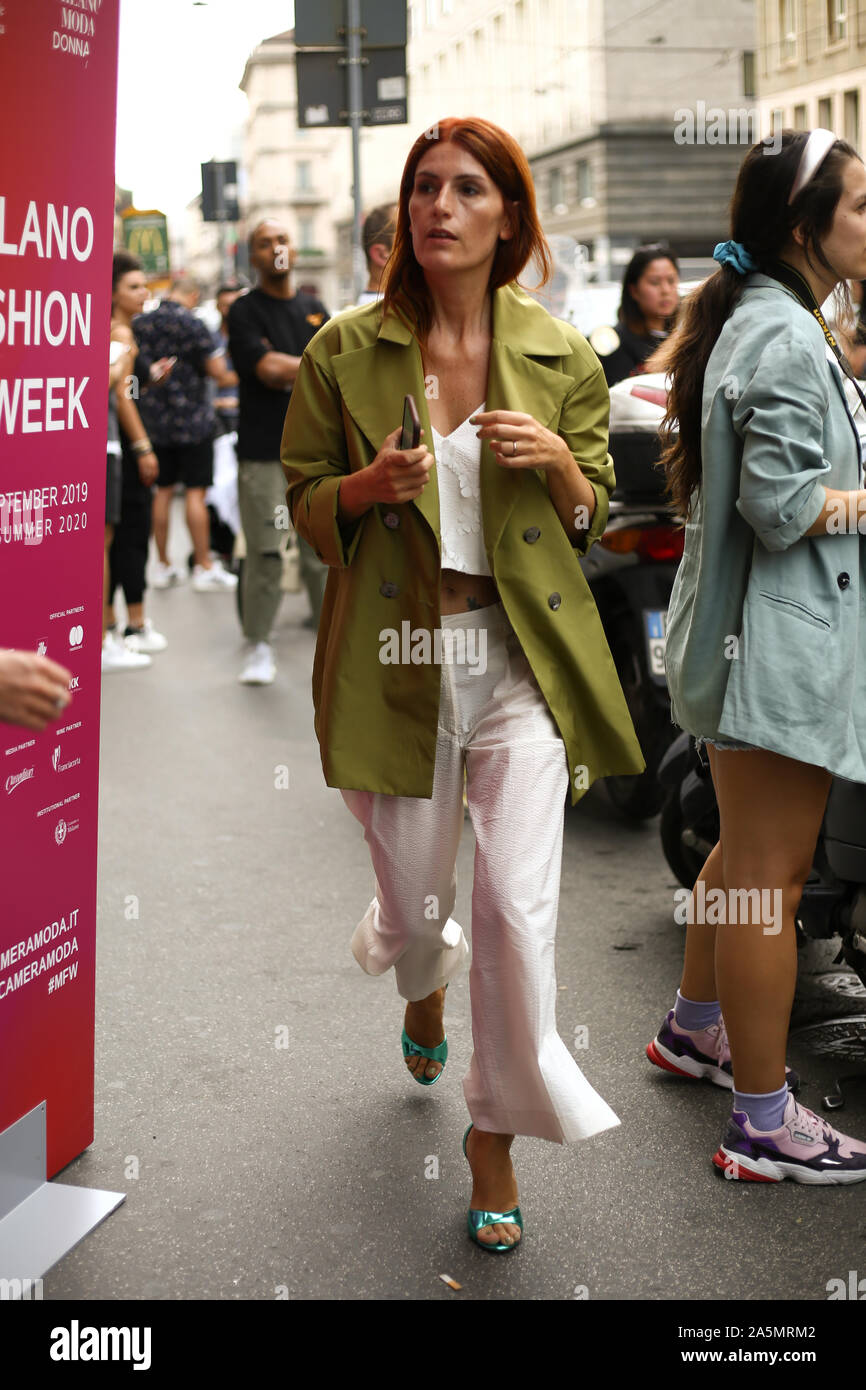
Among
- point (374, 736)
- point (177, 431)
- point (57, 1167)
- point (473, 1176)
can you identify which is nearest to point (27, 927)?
point (57, 1167)

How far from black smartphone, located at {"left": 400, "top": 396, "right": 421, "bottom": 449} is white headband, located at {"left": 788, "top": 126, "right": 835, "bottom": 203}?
3.03ft

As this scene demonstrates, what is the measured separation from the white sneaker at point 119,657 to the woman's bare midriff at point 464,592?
665 cm

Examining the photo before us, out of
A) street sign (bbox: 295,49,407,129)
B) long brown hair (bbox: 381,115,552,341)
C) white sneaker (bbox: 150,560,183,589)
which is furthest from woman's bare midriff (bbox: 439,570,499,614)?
white sneaker (bbox: 150,560,183,589)

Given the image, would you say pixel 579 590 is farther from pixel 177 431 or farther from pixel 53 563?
pixel 177 431

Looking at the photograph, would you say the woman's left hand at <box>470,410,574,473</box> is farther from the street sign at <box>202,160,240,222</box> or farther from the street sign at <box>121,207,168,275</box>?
the street sign at <box>121,207,168,275</box>

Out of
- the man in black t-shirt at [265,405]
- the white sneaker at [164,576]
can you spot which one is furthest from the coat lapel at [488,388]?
the white sneaker at [164,576]

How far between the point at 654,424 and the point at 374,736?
244 cm

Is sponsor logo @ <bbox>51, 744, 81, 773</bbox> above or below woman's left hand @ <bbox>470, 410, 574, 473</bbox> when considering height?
below

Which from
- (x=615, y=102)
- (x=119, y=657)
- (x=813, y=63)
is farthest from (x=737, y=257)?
(x=615, y=102)

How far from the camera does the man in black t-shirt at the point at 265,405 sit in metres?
8.79

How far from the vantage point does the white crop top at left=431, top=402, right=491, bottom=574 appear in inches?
130

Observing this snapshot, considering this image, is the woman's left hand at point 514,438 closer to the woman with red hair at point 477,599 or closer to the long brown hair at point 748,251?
the woman with red hair at point 477,599

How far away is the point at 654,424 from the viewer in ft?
17.9

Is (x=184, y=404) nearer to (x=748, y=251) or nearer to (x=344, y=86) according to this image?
(x=344, y=86)
